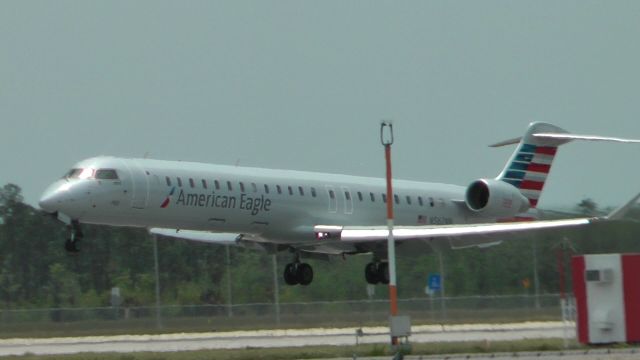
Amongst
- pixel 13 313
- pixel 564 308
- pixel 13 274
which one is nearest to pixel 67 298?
pixel 13 274

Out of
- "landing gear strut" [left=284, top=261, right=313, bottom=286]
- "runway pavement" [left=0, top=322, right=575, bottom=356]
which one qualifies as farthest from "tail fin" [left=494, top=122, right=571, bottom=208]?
"landing gear strut" [left=284, top=261, right=313, bottom=286]

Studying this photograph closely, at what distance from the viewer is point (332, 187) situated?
44594mm

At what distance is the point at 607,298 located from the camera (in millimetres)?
35344

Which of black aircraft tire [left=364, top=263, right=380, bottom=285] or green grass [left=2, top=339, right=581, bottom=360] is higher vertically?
black aircraft tire [left=364, top=263, right=380, bottom=285]

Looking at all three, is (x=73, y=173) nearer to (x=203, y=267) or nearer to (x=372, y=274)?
(x=372, y=274)

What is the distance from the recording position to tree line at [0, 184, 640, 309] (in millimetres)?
50125

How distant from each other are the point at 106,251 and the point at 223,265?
203 inches

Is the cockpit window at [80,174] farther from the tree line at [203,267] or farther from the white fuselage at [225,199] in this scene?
the tree line at [203,267]

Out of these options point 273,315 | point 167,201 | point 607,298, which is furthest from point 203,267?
point 607,298

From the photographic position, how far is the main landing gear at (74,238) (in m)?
38.7

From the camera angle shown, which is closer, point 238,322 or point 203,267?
point 238,322

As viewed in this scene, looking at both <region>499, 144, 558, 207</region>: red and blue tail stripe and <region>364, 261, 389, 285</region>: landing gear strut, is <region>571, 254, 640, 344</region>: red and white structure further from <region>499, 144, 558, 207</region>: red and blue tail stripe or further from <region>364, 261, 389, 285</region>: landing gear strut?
<region>499, 144, 558, 207</region>: red and blue tail stripe

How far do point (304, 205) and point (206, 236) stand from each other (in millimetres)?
5348

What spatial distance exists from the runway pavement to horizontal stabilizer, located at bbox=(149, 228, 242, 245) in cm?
285
